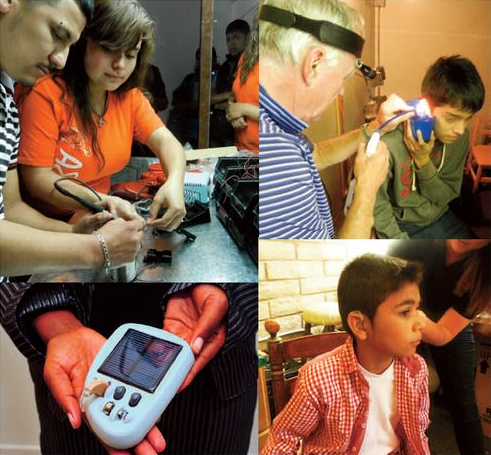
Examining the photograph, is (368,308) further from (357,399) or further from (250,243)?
(250,243)

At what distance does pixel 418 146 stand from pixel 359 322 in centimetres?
59

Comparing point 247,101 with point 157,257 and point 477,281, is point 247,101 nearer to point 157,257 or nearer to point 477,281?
point 157,257

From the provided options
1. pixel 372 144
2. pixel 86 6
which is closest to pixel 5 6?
pixel 86 6

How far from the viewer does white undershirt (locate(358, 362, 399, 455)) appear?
5.74 feet

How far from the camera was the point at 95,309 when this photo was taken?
1.69 m

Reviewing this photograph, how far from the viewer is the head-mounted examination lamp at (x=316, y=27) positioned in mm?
1622

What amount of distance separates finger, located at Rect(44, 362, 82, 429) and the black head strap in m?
1.24

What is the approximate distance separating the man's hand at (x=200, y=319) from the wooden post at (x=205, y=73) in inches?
18.3

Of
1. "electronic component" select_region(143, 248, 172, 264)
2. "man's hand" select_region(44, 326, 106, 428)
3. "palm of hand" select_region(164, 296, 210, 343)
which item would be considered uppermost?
"electronic component" select_region(143, 248, 172, 264)

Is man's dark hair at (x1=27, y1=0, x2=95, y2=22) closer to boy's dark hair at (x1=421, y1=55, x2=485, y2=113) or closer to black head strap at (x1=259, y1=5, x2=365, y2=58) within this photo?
black head strap at (x1=259, y1=5, x2=365, y2=58)

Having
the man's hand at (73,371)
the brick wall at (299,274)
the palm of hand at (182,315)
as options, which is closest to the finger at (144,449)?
the man's hand at (73,371)

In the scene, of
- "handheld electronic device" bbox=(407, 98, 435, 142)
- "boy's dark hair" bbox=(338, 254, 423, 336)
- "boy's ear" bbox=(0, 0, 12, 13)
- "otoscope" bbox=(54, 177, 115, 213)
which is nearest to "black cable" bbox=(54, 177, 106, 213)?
"otoscope" bbox=(54, 177, 115, 213)

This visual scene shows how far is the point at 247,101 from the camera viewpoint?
5.50 ft

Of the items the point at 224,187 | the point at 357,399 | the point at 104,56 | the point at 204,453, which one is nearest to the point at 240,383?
the point at 204,453
